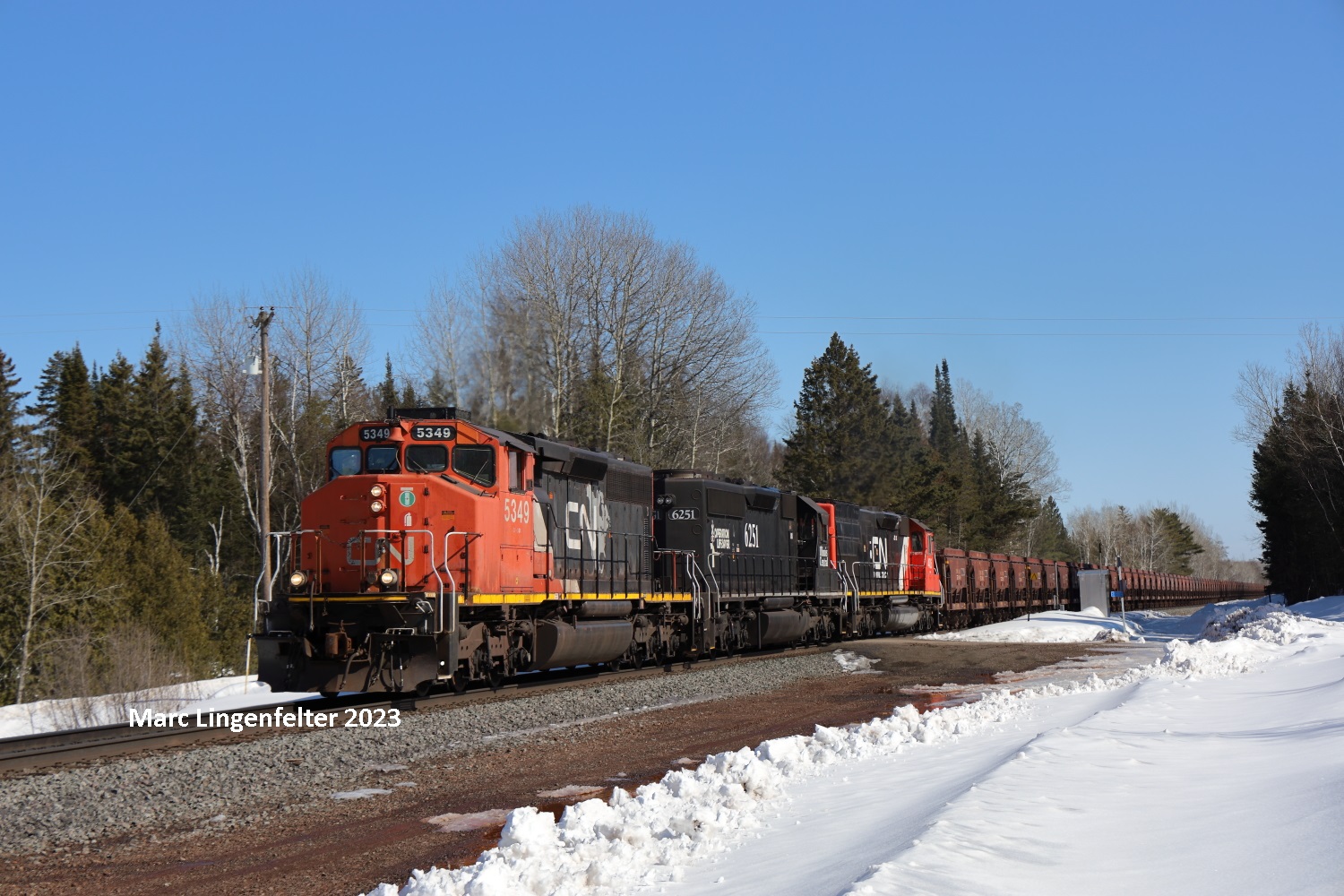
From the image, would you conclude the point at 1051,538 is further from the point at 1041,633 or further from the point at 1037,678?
the point at 1037,678

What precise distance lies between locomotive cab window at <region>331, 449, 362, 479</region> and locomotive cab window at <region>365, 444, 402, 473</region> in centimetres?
15

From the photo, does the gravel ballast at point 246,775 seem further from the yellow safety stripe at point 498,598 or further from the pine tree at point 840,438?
the pine tree at point 840,438

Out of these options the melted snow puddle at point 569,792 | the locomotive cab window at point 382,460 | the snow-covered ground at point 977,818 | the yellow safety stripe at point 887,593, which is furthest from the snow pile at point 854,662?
the melted snow puddle at point 569,792

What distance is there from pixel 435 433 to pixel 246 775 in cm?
650

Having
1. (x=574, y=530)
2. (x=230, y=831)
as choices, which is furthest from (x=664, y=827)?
(x=574, y=530)

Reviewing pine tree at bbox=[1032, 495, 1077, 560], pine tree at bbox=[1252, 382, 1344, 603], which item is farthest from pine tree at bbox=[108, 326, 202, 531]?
pine tree at bbox=[1032, 495, 1077, 560]

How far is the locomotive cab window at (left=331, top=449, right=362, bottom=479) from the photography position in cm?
1525

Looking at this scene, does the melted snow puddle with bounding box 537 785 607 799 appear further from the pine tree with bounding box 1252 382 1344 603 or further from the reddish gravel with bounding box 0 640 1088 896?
the pine tree with bounding box 1252 382 1344 603

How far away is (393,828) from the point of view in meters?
7.67

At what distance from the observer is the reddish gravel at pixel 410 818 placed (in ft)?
21.2

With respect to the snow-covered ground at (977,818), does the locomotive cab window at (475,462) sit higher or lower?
higher

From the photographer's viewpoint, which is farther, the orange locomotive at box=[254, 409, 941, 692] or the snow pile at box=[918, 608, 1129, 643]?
the snow pile at box=[918, 608, 1129, 643]

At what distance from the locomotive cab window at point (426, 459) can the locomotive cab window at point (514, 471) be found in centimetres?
94

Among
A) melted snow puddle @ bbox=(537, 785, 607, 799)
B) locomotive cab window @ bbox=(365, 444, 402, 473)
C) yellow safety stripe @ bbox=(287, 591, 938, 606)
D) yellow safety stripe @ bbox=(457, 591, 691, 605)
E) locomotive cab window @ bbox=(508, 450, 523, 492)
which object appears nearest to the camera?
melted snow puddle @ bbox=(537, 785, 607, 799)
